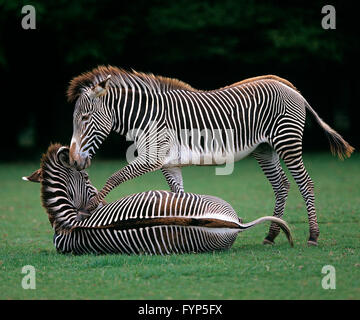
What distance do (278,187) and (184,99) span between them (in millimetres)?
1872

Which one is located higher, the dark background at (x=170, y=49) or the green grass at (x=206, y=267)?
the dark background at (x=170, y=49)

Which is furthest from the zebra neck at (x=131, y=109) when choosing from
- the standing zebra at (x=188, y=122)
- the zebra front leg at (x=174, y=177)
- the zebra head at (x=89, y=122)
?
the zebra front leg at (x=174, y=177)

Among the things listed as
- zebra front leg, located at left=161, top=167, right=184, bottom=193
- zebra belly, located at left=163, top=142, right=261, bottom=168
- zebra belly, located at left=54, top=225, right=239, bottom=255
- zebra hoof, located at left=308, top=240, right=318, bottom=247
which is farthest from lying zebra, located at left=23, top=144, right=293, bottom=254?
zebra front leg, located at left=161, top=167, right=184, bottom=193

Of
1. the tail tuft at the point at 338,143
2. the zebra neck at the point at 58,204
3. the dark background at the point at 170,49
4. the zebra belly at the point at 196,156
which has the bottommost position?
the zebra neck at the point at 58,204

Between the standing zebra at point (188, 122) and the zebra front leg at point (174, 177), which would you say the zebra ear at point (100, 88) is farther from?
the zebra front leg at point (174, 177)

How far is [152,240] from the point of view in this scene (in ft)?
23.6

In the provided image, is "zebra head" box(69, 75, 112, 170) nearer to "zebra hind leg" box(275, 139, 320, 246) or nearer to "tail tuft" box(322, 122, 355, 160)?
"zebra hind leg" box(275, 139, 320, 246)

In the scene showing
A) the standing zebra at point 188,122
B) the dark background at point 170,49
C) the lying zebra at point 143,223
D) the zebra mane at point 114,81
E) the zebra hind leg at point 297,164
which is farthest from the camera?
the dark background at point 170,49

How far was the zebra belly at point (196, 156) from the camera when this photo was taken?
830cm

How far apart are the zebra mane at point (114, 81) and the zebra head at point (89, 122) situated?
0.17 meters

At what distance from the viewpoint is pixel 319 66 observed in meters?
25.4

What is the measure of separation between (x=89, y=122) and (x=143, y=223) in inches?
65.5

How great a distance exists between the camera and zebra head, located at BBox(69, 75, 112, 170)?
787 centimetres
